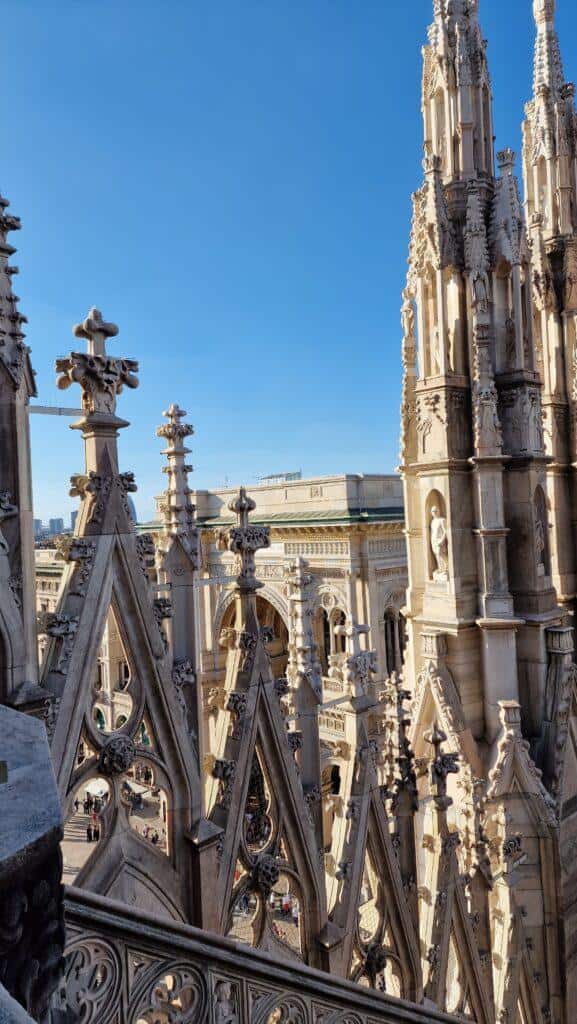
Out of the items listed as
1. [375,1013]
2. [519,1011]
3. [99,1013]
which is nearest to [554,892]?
[519,1011]

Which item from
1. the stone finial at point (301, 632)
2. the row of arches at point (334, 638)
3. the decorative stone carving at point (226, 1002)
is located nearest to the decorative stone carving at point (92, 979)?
the decorative stone carving at point (226, 1002)

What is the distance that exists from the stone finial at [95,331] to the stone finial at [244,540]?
1545 mm

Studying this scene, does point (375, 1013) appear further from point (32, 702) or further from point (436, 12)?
point (436, 12)

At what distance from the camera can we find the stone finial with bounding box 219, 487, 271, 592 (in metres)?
5.70

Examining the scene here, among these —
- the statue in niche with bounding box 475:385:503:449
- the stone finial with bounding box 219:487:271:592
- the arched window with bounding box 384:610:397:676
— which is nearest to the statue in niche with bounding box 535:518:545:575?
the statue in niche with bounding box 475:385:503:449

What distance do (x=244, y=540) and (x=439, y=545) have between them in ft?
15.4

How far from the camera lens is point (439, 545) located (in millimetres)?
9719

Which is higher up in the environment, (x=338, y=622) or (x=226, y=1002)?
(x=226, y=1002)

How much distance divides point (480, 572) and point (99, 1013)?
7486 millimetres

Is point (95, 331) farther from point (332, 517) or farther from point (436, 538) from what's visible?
point (332, 517)

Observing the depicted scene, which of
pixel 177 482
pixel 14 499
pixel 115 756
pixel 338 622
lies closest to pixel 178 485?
pixel 177 482

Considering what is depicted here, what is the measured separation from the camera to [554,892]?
29.5 feet

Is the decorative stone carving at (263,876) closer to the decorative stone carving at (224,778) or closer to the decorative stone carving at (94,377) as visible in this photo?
the decorative stone carving at (224,778)

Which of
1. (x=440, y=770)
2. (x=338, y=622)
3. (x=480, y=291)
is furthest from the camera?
(x=338, y=622)
